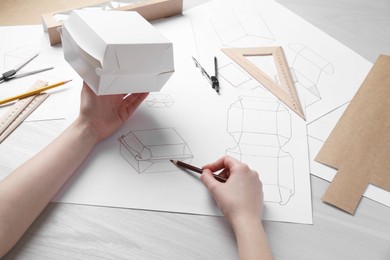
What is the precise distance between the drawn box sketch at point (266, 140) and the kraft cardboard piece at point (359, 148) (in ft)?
0.23

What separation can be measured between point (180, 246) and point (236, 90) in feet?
1.18

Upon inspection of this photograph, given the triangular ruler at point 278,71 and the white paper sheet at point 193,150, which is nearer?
the white paper sheet at point 193,150

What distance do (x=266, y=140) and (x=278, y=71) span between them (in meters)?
0.21

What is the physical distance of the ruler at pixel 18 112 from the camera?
0.68 metres

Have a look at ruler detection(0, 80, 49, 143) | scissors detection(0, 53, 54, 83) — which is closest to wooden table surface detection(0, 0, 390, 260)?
ruler detection(0, 80, 49, 143)

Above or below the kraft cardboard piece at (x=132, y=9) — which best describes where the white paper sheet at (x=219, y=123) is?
below

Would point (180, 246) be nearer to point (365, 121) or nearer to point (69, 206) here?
point (69, 206)

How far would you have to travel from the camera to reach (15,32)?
2.87 ft

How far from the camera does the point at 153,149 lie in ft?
2.24

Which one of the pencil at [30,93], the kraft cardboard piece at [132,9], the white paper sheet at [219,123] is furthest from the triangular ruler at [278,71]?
the pencil at [30,93]

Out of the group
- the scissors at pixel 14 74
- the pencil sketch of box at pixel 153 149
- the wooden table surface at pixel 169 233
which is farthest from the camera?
the scissors at pixel 14 74

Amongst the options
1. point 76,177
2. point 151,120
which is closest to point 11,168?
point 76,177

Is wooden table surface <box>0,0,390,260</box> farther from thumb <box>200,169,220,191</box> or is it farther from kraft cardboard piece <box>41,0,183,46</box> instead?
kraft cardboard piece <box>41,0,183,46</box>

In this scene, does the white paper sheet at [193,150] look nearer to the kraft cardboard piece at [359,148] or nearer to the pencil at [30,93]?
the kraft cardboard piece at [359,148]
